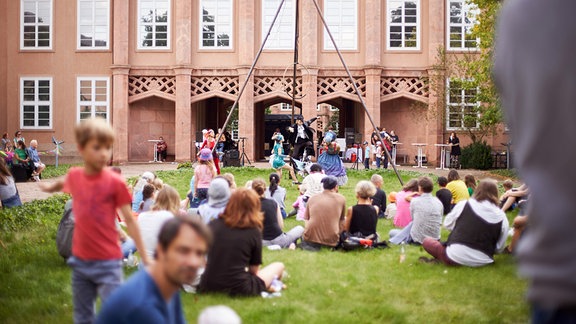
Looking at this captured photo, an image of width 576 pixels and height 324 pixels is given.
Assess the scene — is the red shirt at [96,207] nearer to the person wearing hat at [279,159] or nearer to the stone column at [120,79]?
the person wearing hat at [279,159]

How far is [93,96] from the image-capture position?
111 ft

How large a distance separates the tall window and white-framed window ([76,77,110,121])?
761 cm

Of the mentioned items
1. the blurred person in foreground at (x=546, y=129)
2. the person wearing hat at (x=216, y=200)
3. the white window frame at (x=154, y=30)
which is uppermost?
the white window frame at (x=154, y=30)

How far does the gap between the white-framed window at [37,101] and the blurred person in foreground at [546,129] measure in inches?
1340

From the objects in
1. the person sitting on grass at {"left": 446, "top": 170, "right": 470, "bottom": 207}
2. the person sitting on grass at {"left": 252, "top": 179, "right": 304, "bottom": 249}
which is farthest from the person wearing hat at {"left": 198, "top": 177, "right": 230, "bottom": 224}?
the person sitting on grass at {"left": 446, "top": 170, "right": 470, "bottom": 207}

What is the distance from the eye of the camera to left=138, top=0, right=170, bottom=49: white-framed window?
3325cm

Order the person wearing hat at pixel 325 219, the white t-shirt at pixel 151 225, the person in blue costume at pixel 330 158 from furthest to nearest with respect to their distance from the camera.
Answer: the person in blue costume at pixel 330 158 → the person wearing hat at pixel 325 219 → the white t-shirt at pixel 151 225

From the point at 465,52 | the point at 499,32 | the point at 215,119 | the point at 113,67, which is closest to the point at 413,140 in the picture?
the point at 465,52

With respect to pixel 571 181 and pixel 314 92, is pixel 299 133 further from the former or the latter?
pixel 571 181

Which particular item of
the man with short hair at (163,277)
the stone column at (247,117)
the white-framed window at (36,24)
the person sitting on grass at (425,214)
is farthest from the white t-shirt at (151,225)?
the white-framed window at (36,24)

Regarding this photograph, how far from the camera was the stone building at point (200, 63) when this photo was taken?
32.2 metres

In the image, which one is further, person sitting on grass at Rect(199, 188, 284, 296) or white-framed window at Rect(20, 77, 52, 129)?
white-framed window at Rect(20, 77, 52, 129)

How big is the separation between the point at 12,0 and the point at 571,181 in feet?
119

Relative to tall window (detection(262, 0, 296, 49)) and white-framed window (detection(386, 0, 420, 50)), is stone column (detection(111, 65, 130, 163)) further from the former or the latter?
white-framed window (detection(386, 0, 420, 50))
